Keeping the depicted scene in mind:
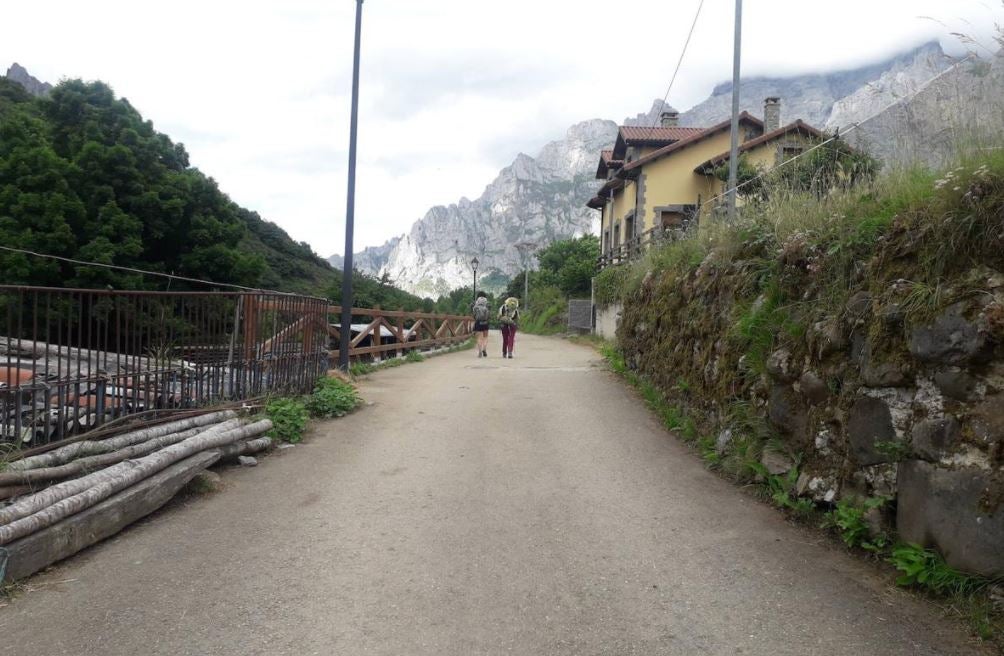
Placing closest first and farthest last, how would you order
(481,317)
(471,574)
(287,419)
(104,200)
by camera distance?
1. (471,574)
2. (287,419)
3. (481,317)
4. (104,200)

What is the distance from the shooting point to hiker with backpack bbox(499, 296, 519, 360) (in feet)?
55.6

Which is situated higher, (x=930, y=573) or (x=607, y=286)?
(x=607, y=286)

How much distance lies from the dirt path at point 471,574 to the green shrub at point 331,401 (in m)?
2.02

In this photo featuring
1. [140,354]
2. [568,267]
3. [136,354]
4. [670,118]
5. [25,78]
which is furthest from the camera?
[25,78]

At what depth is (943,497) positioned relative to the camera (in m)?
3.38

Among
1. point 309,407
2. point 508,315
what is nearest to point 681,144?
point 508,315

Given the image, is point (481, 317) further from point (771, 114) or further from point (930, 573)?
point (771, 114)

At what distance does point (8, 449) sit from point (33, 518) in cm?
107

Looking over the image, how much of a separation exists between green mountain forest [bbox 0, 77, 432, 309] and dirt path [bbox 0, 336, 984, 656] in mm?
14680

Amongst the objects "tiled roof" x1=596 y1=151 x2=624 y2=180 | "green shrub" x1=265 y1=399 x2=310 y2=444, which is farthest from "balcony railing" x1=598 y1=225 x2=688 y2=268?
"green shrub" x1=265 y1=399 x2=310 y2=444

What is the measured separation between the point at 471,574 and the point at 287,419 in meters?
4.28

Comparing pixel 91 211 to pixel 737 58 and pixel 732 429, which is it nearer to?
pixel 737 58

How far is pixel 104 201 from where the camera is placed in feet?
64.1

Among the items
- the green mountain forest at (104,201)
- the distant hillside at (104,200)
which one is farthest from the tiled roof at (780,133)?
the distant hillside at (104,200)
